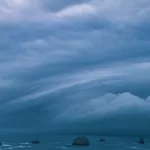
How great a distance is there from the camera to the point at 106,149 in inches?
6506

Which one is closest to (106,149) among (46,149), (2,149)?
(46,149)

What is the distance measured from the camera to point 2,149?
520 feet

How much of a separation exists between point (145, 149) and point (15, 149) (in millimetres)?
40803

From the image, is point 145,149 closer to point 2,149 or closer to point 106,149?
point 106,149

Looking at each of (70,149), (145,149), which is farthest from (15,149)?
(145,149)

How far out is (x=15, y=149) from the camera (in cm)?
15950

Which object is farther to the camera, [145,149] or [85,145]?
[85,145]

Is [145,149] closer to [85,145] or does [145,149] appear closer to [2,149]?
[85,145]

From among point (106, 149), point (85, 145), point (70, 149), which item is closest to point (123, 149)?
point (106, 149)

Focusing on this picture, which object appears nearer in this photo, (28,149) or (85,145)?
(28,149)

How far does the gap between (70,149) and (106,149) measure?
37.8ft

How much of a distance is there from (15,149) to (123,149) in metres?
33.5

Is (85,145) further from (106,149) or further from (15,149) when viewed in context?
(15,149)

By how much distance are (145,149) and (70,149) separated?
2369 cm
